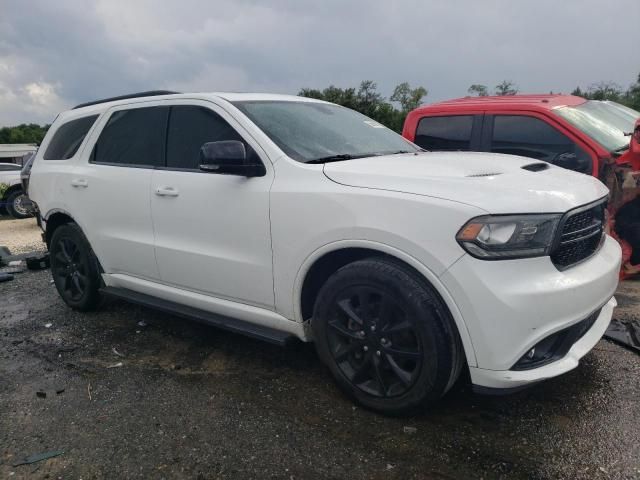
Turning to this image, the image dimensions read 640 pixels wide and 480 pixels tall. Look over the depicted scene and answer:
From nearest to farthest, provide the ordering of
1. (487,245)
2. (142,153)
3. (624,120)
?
(487,245)
(142,153)
(624,120)

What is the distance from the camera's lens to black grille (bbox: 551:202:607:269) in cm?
242

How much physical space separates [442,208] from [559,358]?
919mm

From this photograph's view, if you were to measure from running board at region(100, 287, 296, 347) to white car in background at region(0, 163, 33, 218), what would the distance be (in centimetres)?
1198

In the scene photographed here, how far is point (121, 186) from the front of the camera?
12.6 ft

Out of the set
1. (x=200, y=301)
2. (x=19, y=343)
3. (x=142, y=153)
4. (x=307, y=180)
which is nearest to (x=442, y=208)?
(x=307, y=180)

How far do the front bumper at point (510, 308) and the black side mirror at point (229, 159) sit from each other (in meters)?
1.30

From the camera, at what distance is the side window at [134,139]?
3.74 meters

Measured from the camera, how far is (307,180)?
2830mm

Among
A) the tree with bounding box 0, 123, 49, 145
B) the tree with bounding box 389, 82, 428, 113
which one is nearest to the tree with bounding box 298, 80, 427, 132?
the tree with bounding box 389, 82, 428, 113

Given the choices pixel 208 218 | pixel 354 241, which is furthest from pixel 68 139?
pixel 354 241

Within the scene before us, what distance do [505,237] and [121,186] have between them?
2797 mm

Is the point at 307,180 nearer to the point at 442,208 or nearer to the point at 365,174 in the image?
the point at 365,174

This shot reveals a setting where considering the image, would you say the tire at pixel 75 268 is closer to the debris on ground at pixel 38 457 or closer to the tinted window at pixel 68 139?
the tinted window at pixel 68 139

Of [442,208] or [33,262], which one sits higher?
[442,208]
